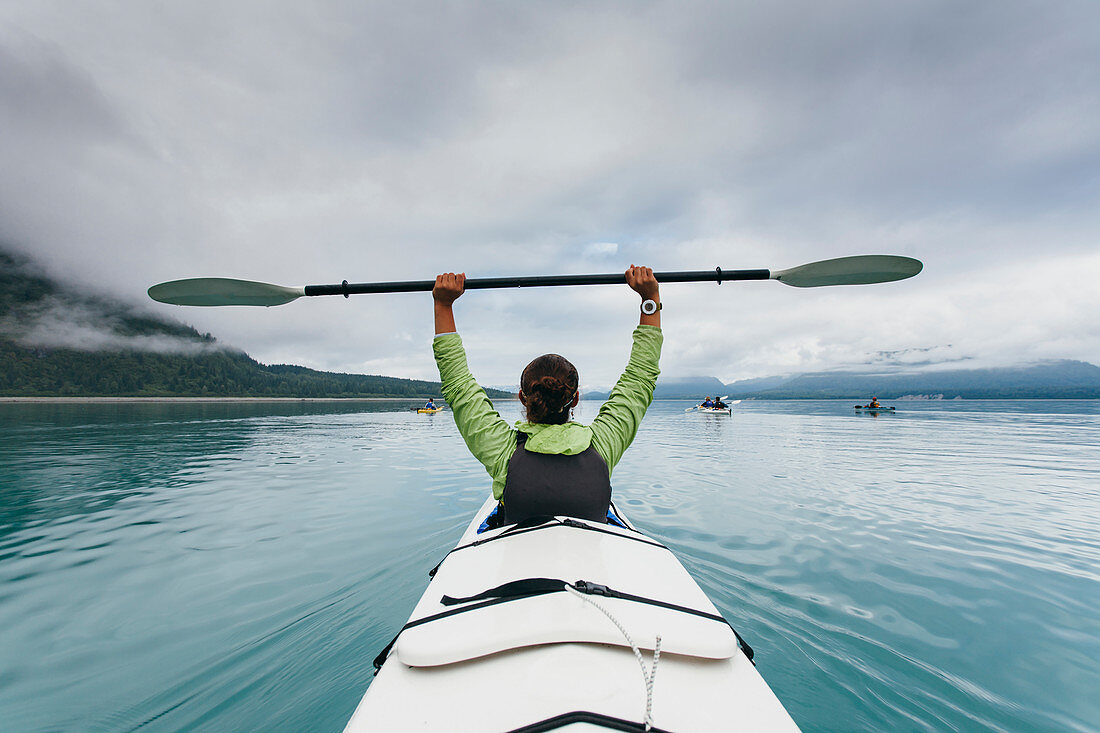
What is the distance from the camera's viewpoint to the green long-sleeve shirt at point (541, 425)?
99.5 inches

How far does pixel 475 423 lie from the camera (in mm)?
2756

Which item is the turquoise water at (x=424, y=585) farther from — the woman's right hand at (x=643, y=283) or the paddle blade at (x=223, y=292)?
the paddle blade at (x=223, y=292)

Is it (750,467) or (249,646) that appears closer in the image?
(249,646)

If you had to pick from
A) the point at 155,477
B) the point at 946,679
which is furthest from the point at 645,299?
the point at 155,477

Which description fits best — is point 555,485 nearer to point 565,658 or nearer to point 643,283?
point 565,658

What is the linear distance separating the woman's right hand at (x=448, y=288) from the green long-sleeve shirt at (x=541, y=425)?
35 cm

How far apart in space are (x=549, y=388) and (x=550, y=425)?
237 millimetres

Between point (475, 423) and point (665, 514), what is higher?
point (475, 423)

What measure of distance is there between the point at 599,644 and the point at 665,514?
23.0ft

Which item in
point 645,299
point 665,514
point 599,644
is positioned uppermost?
point 645,299

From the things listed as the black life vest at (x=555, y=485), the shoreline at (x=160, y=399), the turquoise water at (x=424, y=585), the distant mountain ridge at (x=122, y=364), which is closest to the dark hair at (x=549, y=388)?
the black life vest at (x=555, y=485)

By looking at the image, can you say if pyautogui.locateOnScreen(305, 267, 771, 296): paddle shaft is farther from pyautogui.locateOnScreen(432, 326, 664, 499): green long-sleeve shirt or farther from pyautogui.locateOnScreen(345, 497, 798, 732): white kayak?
pyautogui.locateOnScreen(345, 497, 798, 732): white kayak

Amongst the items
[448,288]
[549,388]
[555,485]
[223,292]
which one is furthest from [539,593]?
[223,292]

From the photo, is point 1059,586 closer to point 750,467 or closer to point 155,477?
point 750,467
